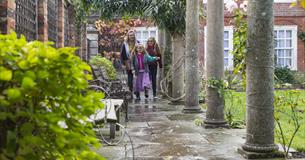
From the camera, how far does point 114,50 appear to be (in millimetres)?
22859

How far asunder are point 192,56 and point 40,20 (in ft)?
10.5

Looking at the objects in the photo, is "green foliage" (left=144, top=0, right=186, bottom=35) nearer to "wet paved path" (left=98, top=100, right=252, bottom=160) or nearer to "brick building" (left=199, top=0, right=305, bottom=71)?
"wet paved path" (left=98, top=100, right=252, bottom=160)

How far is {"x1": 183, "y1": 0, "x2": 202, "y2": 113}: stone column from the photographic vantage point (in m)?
9.30

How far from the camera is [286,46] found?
2422 cm

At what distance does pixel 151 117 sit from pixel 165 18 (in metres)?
3.83

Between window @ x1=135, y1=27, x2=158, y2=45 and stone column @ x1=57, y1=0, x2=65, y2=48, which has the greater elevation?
window @ x1=135, y1=27, x2=158, y2=45

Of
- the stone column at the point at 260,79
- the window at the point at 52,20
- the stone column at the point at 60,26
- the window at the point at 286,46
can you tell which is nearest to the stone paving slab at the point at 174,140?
the stone column at the point at 260,79

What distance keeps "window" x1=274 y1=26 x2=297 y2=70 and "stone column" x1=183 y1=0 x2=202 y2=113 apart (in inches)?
604

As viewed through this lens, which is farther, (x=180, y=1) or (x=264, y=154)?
(x=180, y=1)

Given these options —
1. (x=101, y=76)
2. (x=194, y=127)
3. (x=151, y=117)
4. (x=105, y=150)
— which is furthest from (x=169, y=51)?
(x=105, y=150)

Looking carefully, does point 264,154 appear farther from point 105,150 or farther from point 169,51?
point 169,51

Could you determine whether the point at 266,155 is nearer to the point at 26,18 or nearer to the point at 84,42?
the point at 26,18

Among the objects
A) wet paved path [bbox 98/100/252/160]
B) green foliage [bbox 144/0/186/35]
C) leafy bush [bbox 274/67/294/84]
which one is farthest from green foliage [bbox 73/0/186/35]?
leafy bush [bbox 274/67/294/84]

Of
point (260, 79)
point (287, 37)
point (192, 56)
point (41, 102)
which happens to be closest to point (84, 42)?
point (192, 56)
